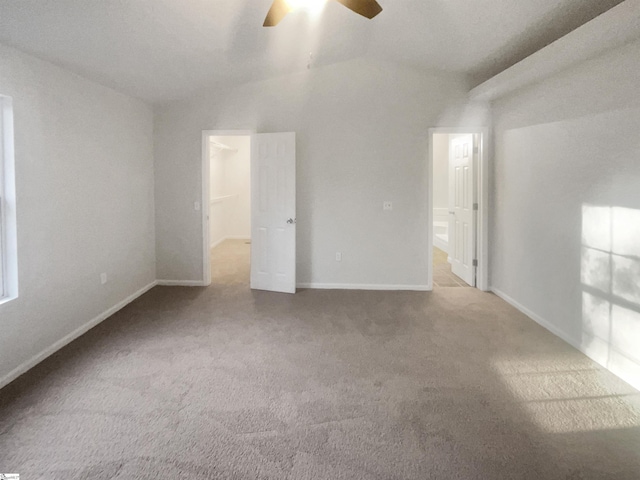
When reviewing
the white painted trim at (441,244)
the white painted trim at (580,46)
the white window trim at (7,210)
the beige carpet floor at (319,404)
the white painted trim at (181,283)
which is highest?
the white painted trim at (580,46)

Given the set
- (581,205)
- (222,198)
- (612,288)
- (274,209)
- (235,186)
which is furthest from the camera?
(235,186)

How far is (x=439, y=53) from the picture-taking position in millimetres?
4445

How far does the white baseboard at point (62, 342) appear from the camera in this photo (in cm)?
280

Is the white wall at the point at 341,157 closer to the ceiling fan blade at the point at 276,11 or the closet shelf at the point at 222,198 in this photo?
the ceiling fan blade at the point at 276,11

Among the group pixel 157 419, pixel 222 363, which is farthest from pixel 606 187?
pixel 157 419

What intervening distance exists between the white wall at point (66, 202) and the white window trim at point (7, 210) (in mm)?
43

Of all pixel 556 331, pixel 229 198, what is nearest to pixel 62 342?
pixel 556 331

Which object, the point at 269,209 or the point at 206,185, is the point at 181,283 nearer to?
the point at 206,185

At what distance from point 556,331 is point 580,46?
2.38 meters

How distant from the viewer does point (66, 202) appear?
3445 mm

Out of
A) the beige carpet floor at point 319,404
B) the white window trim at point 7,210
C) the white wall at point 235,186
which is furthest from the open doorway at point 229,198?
the white window trim at point 7,210

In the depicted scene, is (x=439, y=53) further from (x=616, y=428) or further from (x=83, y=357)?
(x=83, y=357)

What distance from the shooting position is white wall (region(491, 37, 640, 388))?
9.25 feet

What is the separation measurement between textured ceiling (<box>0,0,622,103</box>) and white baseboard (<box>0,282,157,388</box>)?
7.35 ft
